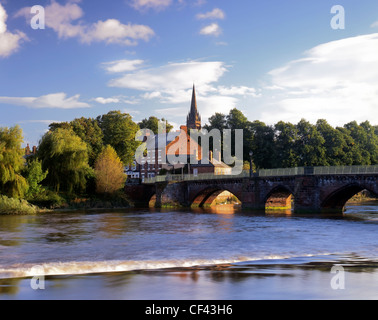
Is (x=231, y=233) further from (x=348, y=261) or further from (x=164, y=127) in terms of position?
(x=164, y=127)

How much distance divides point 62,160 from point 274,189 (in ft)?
106

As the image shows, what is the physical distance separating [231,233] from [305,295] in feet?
62.5

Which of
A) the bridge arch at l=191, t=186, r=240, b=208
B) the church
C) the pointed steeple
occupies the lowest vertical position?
the bridge arch at l=191, t=186, r=240, b=208

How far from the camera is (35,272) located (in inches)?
631

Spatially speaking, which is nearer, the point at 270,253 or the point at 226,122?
the point at 270,253

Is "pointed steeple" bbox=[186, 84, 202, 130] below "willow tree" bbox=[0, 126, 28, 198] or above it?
above

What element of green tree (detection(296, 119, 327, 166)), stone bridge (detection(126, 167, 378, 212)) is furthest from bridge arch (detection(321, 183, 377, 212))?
green tree (detection(296, 119, 327, 166))

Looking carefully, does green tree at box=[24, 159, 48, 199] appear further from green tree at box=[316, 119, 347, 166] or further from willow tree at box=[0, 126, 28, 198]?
green tree at box=[316, 119, 347, 166]

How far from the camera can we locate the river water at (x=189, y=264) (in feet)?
40.7

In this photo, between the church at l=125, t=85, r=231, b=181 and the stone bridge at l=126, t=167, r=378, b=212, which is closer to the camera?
the stone bridge at l=126, t=167, r=378, b=212

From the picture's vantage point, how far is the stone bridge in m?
48.7

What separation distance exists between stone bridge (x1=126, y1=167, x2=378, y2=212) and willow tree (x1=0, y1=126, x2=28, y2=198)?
2597cm

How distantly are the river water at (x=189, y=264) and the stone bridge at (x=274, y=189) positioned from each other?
18.0m
